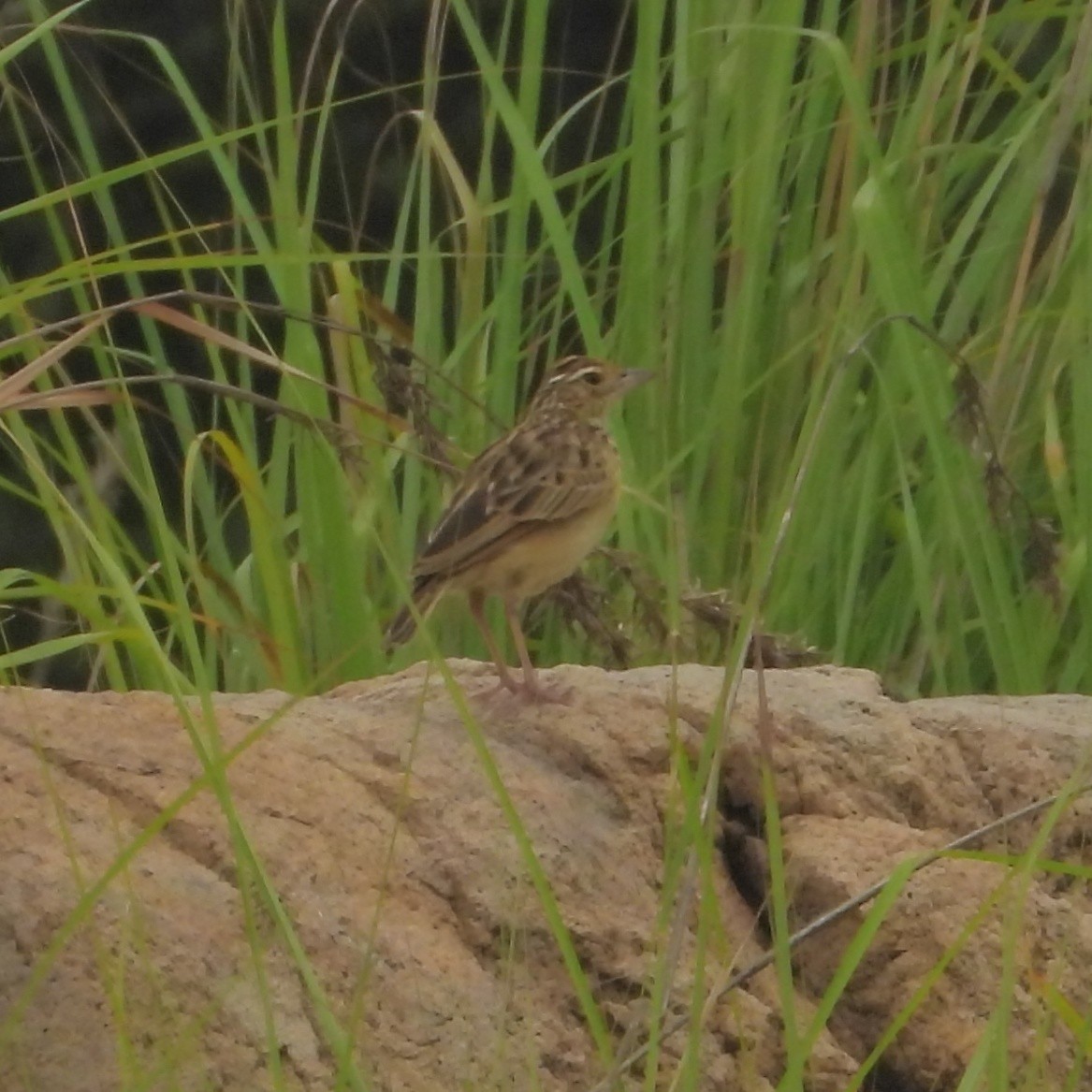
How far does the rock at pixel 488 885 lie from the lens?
264 cm

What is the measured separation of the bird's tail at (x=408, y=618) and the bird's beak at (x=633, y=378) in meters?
0.73

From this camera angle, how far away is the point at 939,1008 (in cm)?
311

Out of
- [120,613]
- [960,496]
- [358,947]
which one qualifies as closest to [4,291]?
[120,613]

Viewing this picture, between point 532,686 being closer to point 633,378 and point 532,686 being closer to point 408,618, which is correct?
point 408,618

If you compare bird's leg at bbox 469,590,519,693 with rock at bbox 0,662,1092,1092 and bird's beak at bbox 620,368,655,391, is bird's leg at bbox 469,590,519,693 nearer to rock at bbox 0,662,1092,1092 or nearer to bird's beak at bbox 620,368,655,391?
rock at bbox 0,662,1092,1092

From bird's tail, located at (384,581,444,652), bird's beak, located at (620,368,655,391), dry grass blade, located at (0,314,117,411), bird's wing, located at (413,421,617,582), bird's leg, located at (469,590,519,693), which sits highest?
dry grass blade, located at (0,314,117,411)

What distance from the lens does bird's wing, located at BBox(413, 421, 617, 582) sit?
4062 millimetres

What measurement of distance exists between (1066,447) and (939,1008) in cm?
215

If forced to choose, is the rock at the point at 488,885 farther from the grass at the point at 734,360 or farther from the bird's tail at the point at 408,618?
the grass at the point at 734,360

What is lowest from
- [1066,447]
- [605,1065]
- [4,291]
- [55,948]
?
[1066,447]

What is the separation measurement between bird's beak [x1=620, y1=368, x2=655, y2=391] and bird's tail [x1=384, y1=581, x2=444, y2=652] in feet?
2.39

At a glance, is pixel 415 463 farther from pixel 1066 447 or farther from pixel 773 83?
pixel 1066 447

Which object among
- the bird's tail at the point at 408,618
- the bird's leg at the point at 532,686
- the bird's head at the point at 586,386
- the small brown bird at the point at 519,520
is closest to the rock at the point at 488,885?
the bird's leg at the point at 532,686

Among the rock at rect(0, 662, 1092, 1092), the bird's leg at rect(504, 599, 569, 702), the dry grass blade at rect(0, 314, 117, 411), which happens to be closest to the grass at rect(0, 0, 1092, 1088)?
the bird's leg at rect(504, 599, 569, 702)
